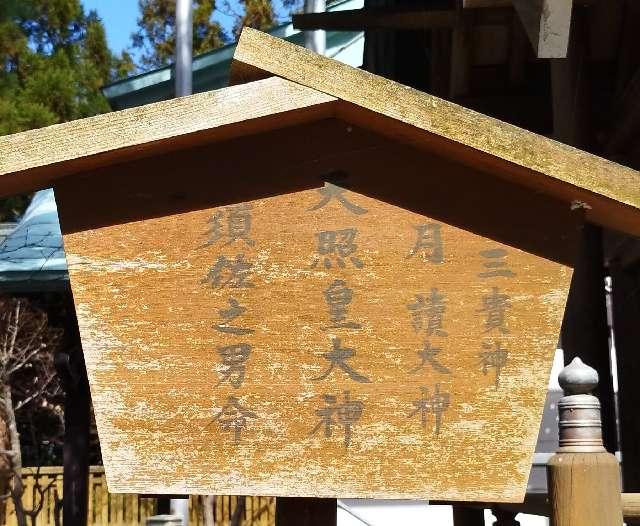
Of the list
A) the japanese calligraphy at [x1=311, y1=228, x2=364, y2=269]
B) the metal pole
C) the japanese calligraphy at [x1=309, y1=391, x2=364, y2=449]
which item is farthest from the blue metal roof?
the japanese calligraphy at [x1=309, y1=391, x2=364, y2=449]

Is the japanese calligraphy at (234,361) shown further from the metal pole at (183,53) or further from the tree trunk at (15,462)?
the metal pole at (183,53)

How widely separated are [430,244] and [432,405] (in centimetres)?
33

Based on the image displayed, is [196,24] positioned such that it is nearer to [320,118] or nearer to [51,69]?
[51,69]

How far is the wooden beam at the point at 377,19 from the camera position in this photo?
4.19 metres

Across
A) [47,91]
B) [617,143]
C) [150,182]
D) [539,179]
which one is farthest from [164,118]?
[47,91]

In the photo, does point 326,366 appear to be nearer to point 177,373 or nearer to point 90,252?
point 177,373

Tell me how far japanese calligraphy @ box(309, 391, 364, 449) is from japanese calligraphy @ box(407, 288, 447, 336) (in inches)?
7.8

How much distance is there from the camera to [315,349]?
1.74 metres

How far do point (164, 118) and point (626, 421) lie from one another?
4.42 metres

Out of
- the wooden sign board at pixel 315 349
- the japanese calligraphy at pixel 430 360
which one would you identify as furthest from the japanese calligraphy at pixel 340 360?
the japanese calligraphy at pixel 430 360

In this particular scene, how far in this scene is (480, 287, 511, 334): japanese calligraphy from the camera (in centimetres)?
173

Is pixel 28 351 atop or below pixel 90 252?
atop

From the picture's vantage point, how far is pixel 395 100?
66.7 inches

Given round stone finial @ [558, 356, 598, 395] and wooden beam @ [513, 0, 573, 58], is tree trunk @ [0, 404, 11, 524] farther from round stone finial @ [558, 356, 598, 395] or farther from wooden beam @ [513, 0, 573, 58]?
round stone finial @ [558, 356, 598, 395]
